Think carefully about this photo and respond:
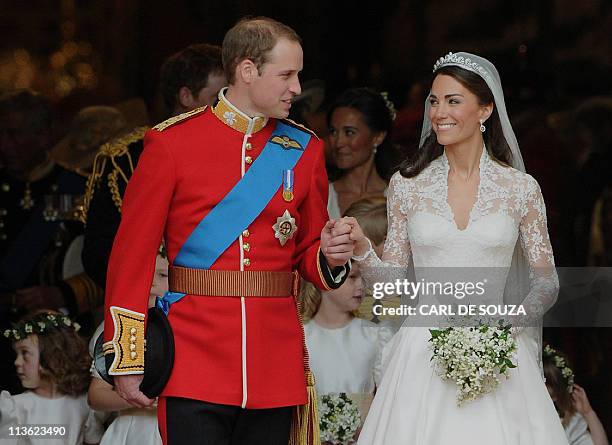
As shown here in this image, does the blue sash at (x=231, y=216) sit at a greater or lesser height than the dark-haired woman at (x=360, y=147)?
lesser

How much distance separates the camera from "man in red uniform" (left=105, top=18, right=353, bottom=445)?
4203 millimetres

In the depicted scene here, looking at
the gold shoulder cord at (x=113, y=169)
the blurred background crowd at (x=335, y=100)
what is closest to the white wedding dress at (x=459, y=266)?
the gold shoulder cord at (x=113, y=169)

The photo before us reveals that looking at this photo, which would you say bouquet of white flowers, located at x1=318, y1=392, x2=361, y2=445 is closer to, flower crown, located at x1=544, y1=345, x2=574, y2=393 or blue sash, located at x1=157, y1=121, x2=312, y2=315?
flower crown, located at x1=544, y1=345, x2=574, y2=393

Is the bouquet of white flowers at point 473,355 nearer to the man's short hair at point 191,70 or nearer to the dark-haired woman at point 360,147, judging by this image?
the man's short hair at point 191,70

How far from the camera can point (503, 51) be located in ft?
23.6

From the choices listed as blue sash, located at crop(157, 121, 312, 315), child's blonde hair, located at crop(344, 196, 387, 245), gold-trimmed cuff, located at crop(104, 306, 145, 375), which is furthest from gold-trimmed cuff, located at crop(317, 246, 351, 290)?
child's blonde hair, located at crop(344, 196, 387, 245)

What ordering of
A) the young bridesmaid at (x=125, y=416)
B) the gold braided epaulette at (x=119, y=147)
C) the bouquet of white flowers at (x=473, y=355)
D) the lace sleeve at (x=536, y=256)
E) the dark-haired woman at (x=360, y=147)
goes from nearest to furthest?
the bouquet of white flowers at (x=473, y=355), the lace sleeve at (x=536, y=256), the young bridesmaid at (x=125, y=416), the gold braided epaulette at (x=119, y=147), the dark-haired woman at (x=360, y=147)

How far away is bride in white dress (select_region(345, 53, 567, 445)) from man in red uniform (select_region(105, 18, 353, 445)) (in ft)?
1.63

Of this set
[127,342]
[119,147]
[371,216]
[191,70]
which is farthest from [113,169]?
[127,342]

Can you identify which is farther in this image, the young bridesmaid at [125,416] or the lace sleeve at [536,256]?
the young bridesmaid at [125,416]

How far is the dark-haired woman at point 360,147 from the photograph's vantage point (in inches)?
272

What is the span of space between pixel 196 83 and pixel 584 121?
232 centimetres

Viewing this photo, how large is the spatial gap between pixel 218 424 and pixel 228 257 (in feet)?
1.71

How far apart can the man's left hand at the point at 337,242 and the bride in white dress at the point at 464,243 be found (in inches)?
18.0
